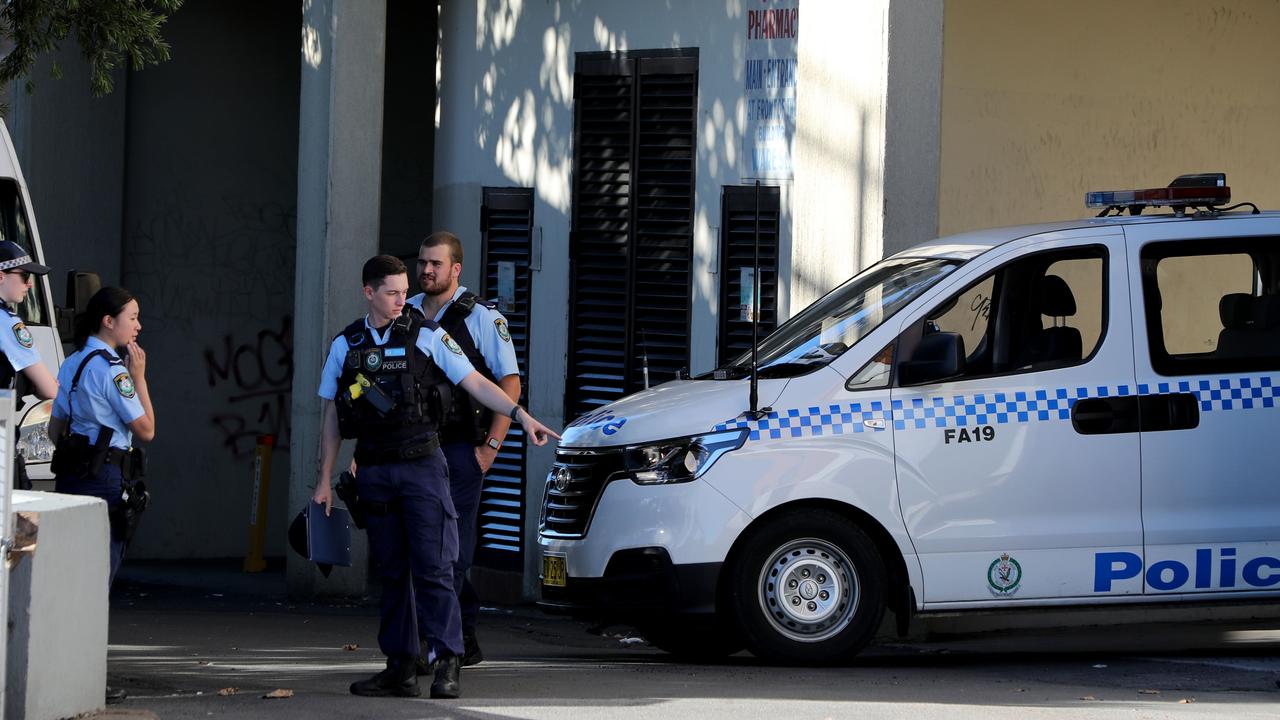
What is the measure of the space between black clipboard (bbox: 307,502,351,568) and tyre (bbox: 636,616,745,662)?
1.84 meters

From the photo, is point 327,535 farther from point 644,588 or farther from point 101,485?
point 644,588

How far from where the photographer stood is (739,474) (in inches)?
316

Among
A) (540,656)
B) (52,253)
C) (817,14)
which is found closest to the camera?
(540,656)

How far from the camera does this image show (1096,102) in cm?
1302

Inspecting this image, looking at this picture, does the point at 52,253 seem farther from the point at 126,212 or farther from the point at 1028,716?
the point at 1028,716

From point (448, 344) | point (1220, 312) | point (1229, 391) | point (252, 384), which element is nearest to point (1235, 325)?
point (1220, 312)

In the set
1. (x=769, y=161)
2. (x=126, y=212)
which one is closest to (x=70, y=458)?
(x=769, y=161)

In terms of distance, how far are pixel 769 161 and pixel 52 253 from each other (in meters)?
6.95

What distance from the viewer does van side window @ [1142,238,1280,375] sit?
826 cm

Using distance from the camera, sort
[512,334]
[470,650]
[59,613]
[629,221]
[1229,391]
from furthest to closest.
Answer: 1. [512,334]
2. [629,221]
3. [470,650]
4. [1229,391]
5. [59,613]

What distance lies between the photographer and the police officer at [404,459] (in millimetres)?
7098

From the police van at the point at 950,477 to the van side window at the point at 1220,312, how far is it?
0.02 metres

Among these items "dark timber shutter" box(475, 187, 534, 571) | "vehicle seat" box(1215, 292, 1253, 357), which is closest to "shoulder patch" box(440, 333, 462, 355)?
"vehicle seat" box(1215, 292, 1253, 357)

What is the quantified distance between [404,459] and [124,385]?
4.77 ft
